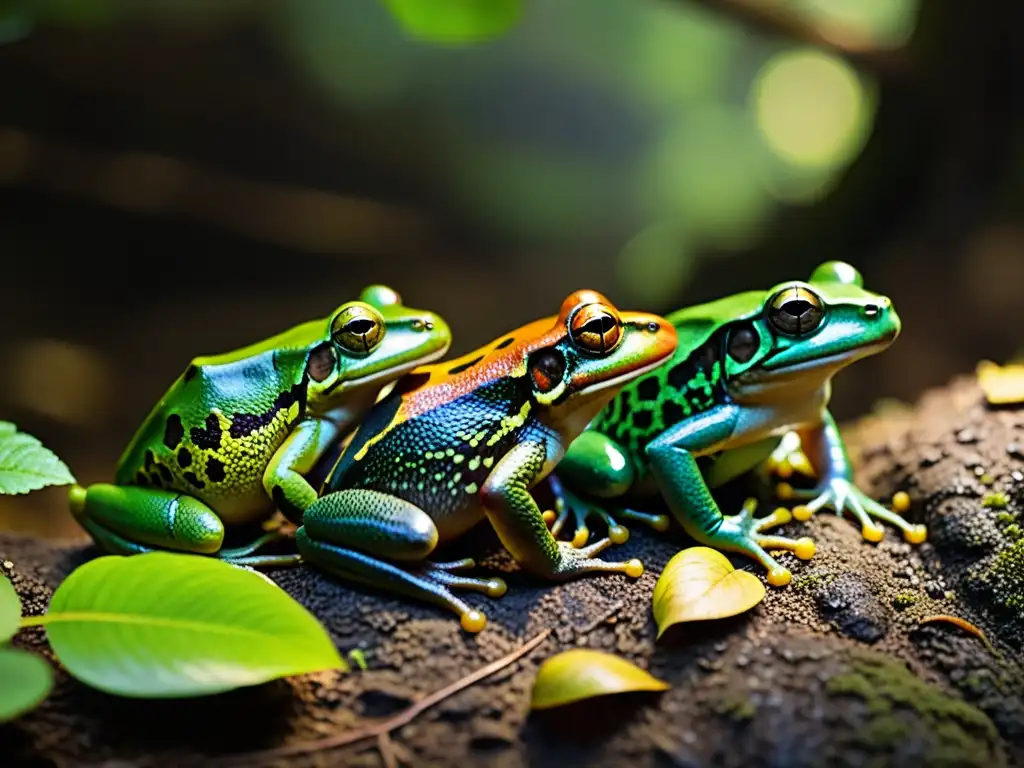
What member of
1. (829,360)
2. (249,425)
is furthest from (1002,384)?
(249,425)

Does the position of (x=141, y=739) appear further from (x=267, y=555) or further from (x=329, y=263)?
(x=329, y=263)

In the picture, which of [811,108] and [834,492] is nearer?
[834,492]

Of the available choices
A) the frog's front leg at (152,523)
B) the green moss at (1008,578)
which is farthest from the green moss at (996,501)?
the frog's front leg at (152,523)

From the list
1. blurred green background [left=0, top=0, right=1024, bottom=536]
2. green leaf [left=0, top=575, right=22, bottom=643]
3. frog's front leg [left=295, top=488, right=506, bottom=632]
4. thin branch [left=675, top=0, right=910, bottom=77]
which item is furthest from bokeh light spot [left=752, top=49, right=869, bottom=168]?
green leaf [left=0, top=575, right=22, bottom=643]

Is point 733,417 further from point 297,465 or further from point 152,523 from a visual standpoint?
point 152,523

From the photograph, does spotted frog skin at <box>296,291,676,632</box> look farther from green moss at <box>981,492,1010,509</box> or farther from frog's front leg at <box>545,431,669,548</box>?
green moss at <box>981,492,1010,509</box>
